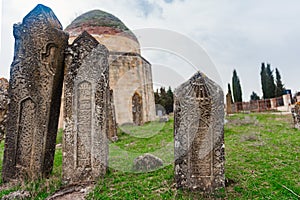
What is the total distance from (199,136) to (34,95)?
3364mm

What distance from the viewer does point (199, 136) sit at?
3.92 m

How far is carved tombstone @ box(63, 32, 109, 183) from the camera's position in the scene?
444 cm

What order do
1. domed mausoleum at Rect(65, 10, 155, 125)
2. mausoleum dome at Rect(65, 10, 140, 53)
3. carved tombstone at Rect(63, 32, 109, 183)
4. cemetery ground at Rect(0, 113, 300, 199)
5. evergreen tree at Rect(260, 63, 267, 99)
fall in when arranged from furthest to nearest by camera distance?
evergreen tree at Rect(260, 63, 267, 99) → mausoleum dome at Rect(65, 10, 140, 53) → domed mausoleum at Rect(65, 10, 155, 125) → carved tombstone at Rect(63, 32, 109, 183) → cemetery ground at Rect(0, 113, 300, 199)

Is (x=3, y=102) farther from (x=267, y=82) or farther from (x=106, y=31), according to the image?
(x=267, y=82)

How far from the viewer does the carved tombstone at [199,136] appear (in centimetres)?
387

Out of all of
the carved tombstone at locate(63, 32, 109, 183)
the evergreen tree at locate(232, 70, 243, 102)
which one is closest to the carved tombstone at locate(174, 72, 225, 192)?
the carved tombstone at locate(63, 32, 109, 183)

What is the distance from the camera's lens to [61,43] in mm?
4980

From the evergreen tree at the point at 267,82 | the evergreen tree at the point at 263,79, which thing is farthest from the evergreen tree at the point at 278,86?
the evergreen tree at the point at 263,79

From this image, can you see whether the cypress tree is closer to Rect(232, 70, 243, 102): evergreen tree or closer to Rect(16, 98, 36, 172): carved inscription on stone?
Rect(232, 70, 243, 102): evergreen tree

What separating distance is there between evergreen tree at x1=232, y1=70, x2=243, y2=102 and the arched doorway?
19.4 meters

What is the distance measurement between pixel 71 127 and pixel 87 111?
0.42 metres

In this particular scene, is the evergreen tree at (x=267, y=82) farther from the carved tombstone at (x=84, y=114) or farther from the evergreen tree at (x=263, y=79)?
the carved tombstone at (x=84, y=114)

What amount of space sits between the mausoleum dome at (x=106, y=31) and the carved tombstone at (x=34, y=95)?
1285cm

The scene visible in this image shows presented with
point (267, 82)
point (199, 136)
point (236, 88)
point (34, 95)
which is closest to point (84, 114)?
point (34, 95)
